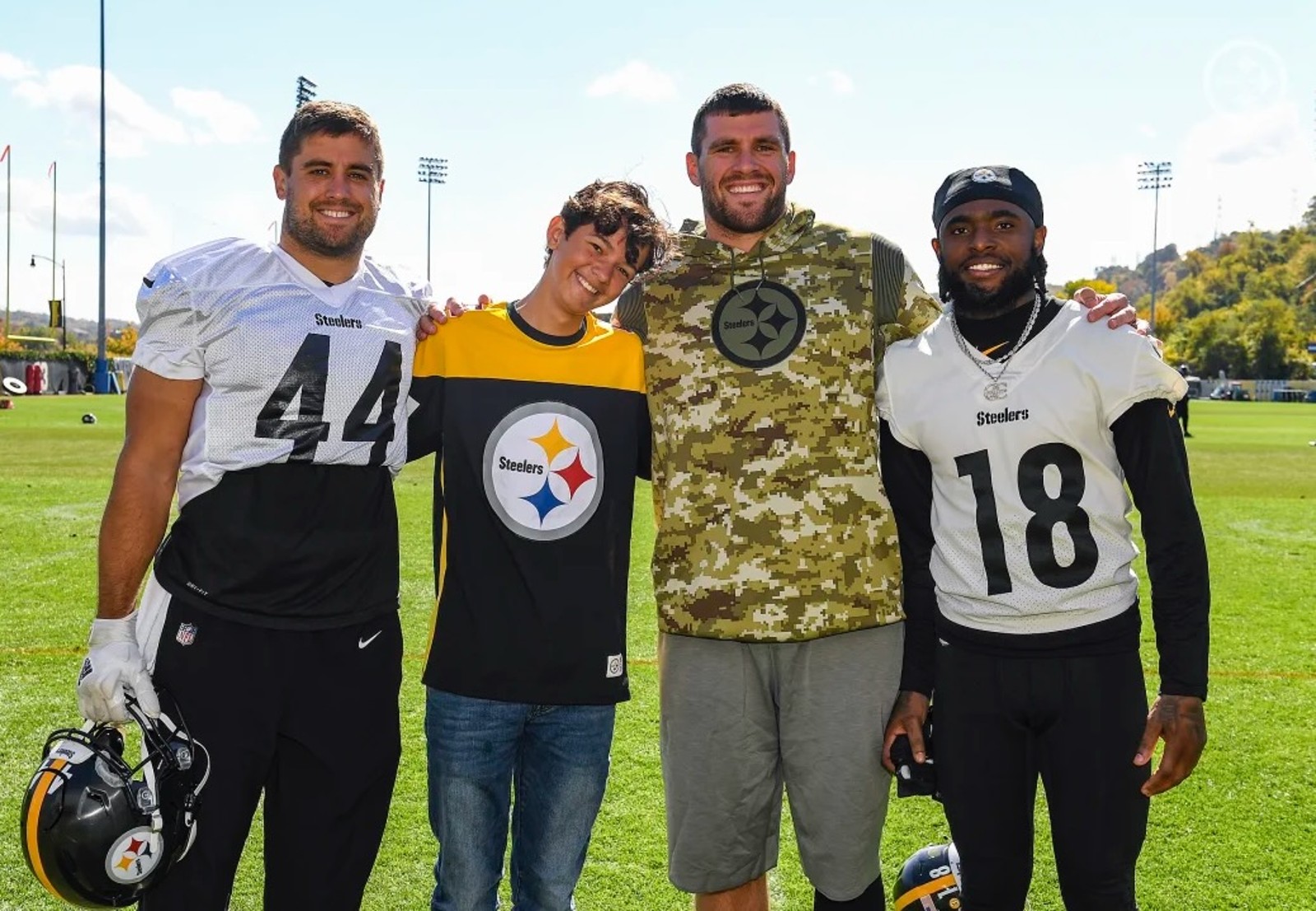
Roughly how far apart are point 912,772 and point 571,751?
2.93 ft

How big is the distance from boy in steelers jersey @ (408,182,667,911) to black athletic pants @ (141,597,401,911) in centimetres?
17

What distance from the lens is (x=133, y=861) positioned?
96.5 inches

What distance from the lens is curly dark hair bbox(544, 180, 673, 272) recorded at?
304 centimetres

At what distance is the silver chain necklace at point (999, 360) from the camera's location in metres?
2.77

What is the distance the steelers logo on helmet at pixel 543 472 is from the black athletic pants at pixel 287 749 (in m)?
0.47

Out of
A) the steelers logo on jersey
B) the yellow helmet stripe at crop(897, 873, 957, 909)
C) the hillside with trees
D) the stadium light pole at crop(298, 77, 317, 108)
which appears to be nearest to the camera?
the steelers logo on jersey

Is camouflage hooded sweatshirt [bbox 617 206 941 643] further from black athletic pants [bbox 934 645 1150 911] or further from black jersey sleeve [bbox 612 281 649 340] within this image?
black athletic pants [bbox 934 645 1150 911]

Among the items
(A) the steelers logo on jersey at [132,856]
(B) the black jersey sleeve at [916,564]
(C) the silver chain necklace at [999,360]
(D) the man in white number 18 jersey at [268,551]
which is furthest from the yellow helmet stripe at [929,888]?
(A) the steelers logo on jersey at [132,856]

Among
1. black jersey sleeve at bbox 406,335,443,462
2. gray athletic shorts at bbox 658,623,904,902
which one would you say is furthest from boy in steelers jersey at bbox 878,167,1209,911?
black jersey sleeve at bbox 406,335,443,462

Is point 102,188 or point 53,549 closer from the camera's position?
point 53,549

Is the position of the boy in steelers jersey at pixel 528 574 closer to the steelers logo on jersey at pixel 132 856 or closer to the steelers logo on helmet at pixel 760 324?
the steelers logo on helmet at pixel 760 324

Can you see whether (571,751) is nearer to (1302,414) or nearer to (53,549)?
Result: (53,549)

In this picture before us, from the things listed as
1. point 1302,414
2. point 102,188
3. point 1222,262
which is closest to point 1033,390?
point 102,188

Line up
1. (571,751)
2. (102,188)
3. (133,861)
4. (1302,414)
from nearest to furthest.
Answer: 1. (133,861)
2. (571,751)
3. (102,188)
4. (1302,414)
